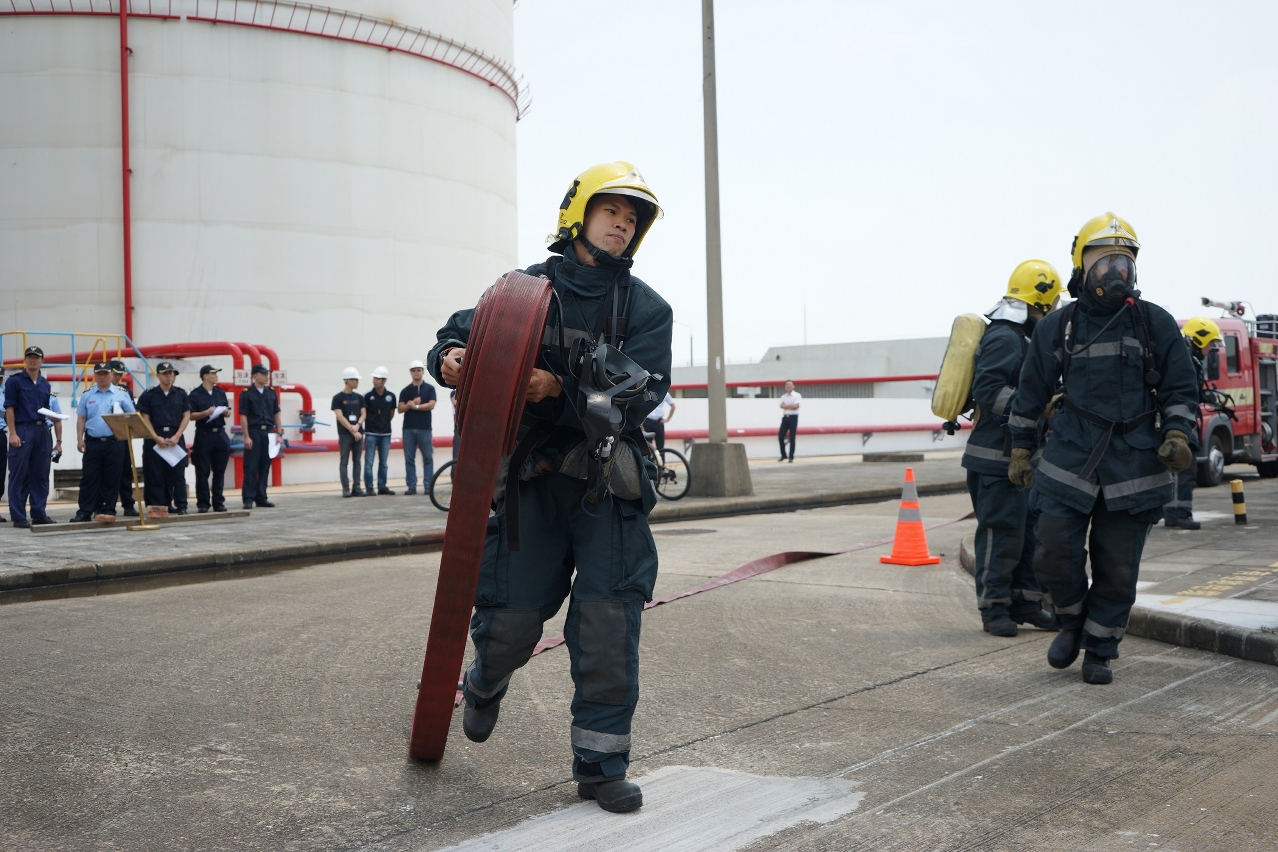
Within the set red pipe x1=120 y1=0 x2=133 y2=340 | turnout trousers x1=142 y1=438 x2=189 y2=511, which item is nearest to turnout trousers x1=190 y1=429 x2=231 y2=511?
turnout trousers x1=142 y1=438 x2=189 y2=511

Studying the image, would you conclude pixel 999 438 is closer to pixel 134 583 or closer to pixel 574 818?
pixel 574 818

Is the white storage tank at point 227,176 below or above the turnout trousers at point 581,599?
above

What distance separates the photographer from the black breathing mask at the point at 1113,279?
5148mm

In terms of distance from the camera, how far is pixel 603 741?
11.3ft

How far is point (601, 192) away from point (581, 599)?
128 cm

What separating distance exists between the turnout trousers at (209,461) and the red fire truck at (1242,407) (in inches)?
550

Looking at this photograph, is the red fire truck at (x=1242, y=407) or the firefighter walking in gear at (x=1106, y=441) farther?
the red fire truck at (x=1242, y=407)

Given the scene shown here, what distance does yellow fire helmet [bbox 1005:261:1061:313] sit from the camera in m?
6.55

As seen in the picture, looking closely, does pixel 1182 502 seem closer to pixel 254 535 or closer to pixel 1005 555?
pixel 1005 555

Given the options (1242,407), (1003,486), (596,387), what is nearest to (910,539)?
(1003,486)

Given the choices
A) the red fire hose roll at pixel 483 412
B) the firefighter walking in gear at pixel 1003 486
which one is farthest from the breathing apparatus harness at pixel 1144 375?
the red fire hose roll at pixel 483 412

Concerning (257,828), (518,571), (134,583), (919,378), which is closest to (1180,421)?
(518,571)

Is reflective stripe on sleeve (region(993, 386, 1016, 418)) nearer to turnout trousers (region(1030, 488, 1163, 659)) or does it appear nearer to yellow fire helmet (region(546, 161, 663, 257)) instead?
turnout trousers (region(1030, 488, 1163, 659))

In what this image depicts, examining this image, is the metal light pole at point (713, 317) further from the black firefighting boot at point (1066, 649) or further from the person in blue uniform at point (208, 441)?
the black firefighting boot at point (1066, 649)
